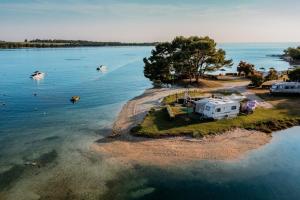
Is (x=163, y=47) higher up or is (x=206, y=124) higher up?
(x=163, y=47)

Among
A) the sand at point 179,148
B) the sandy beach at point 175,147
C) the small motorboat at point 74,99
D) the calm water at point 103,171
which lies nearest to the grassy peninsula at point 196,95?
the sandy beach at point 175,147

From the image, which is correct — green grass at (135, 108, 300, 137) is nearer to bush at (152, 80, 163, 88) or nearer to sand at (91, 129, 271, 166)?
sand at (91, 129, 271, 166)

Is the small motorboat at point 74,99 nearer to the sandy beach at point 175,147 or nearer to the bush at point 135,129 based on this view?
the sandy beach at point 175,147

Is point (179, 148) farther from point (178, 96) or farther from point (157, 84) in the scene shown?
point (157, 84)

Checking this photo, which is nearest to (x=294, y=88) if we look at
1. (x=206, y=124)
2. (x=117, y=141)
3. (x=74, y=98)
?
(x=206, y=124)

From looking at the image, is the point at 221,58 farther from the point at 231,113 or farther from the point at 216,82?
the point at 231,113

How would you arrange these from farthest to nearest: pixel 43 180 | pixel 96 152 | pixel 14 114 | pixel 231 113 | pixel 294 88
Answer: pixel 294 88, pixel 14 114, pixel 231 113, pixel 96 152, pixel 43 180

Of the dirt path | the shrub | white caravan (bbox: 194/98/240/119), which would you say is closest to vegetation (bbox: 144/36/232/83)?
the dirt path
